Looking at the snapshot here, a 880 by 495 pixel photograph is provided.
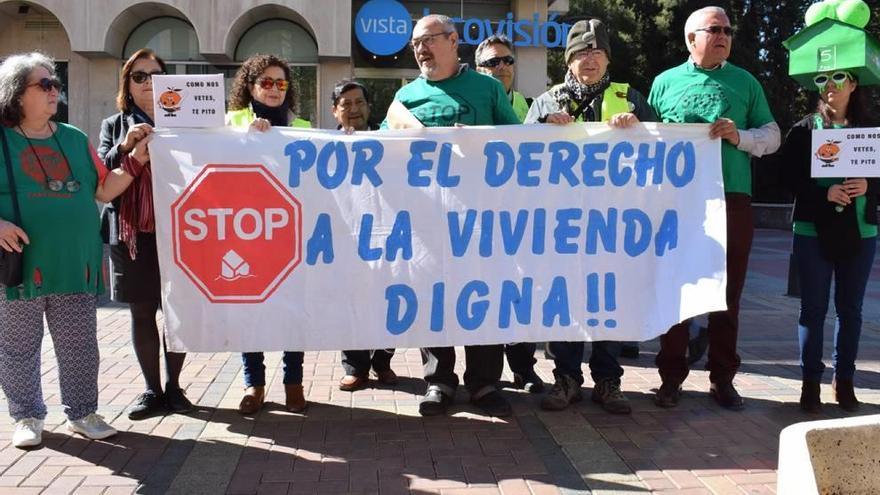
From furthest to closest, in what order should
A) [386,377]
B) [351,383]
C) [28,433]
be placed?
[386,377], [351,383], [28,433]

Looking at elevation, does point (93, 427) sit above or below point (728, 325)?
below

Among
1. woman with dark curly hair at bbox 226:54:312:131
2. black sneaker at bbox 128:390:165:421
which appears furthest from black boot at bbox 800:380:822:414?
black sneaker at bbox 128:390:165:421

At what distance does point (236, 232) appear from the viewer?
4.06 m

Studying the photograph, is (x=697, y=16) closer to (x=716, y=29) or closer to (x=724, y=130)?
(x=716, y=29)

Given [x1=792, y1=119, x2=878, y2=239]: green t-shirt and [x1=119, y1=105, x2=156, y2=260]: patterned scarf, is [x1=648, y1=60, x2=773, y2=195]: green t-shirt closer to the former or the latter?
[x1=792, y1=119, x2=878, y2=239]: green t-shirt

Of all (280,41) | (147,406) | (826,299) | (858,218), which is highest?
(280,41)

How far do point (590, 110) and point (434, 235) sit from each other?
1.20 meters

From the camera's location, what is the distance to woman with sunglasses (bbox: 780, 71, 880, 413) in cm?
428

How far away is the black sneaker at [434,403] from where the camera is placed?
4.32 metres

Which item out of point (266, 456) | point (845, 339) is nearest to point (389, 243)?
point (266, 456)

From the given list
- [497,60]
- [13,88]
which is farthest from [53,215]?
[497,60]

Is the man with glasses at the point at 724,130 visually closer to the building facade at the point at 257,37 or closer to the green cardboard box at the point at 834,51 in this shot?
the green cardboard box at the point at 834,51

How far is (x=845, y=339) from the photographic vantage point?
4465 mm

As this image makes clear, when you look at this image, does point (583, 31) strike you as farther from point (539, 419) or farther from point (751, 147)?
point (539, 419)
